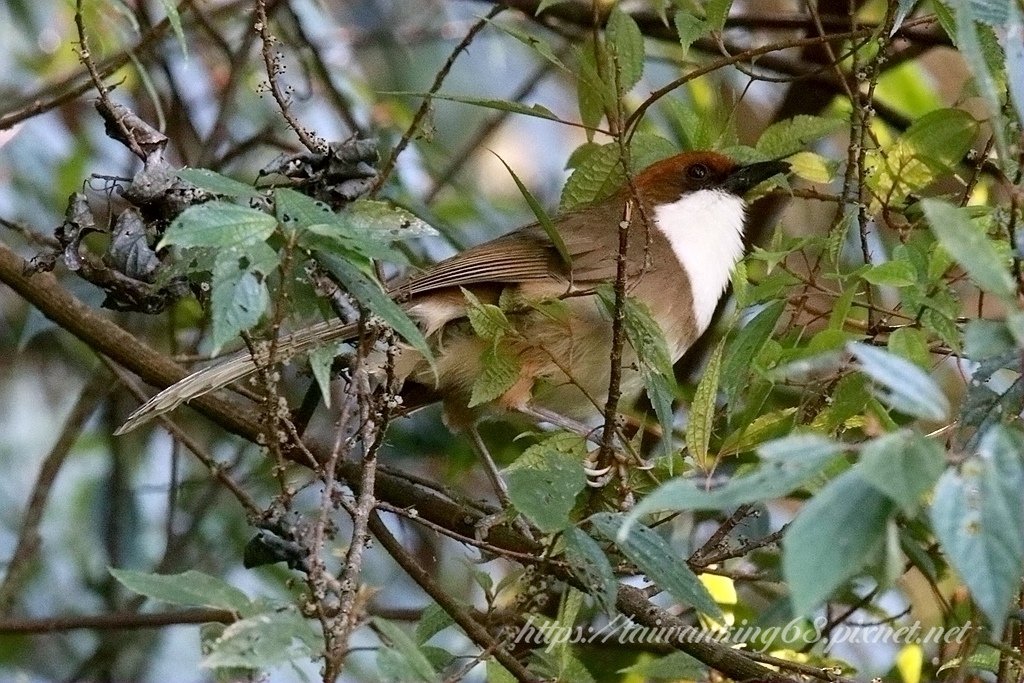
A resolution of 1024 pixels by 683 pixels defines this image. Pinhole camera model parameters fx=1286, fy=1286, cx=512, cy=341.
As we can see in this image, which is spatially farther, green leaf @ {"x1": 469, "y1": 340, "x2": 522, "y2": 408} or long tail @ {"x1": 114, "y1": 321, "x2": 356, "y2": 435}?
long tail @ {"x1": 114, "y1": 321, "x2": 356, "y2": 435}

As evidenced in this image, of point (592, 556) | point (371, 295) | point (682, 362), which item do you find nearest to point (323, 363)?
point (371, 295)

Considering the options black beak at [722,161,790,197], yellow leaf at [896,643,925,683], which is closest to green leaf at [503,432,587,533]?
yellow leaf at [896,643,925,683]

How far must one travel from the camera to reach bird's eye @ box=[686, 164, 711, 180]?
4.41m

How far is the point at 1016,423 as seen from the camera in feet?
7.62

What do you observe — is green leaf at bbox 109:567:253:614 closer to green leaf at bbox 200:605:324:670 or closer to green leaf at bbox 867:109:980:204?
green leaf at bbox 200:605:324:670

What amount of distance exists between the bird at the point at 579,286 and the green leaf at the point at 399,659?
4.54 ft

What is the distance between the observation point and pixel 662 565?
2.21 m

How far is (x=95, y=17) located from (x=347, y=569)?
2893 millimetres

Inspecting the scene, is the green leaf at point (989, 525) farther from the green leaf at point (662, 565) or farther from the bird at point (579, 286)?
the bird at point (579, 286)

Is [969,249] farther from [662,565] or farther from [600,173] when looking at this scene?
[600,173]

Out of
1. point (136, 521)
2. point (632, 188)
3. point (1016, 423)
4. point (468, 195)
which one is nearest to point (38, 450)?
point (136, 521)

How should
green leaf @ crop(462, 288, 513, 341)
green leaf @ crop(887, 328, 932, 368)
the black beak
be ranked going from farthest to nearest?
the black beak, green leaf @ crop(462, 288, 513, 341), green leaf @ crop(887, 328, 932, 368)

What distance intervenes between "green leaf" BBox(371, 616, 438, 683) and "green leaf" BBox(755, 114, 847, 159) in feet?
7.11

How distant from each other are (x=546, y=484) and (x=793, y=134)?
1658 millimetres
